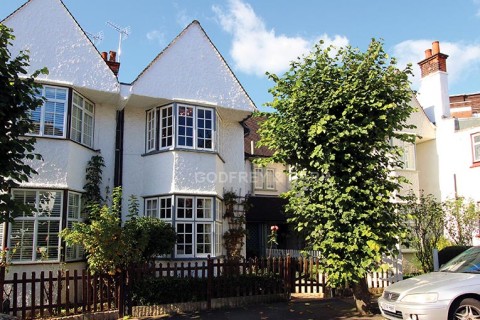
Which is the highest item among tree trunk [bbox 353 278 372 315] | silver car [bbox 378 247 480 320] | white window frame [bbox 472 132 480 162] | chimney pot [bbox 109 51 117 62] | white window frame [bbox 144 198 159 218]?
chimney pot [bbox 109 51 117 62]

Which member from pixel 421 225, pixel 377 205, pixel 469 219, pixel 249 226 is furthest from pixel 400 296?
pixel 249 226

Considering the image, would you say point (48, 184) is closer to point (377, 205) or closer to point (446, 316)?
point (377, 205)

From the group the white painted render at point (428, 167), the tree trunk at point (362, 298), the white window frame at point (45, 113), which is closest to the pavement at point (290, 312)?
the tree trunk at point (362, 298)

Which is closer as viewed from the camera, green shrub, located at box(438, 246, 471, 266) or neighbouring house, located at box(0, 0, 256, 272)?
neighbouring house, located at box(0, 0, 256, 272)

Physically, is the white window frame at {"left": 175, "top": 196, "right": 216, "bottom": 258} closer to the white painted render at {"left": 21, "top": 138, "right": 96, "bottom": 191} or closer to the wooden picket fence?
the wooden picket fence

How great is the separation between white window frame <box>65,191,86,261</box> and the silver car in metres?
8.94

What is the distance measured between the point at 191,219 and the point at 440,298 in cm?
818

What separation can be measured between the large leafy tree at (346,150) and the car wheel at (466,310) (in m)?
1.85

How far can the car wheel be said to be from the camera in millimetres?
7250

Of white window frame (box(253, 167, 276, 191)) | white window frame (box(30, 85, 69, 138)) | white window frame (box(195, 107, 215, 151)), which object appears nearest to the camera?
white window frame (box(30, 85, 69, 138))

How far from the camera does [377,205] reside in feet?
30.7

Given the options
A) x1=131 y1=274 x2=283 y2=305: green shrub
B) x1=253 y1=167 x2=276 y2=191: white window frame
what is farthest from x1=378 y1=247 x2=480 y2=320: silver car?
x1=253 y1=167 x2=276 y2=191: white window frame

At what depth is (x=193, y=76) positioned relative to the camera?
1440 cm

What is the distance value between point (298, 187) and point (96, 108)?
25.8 feet
